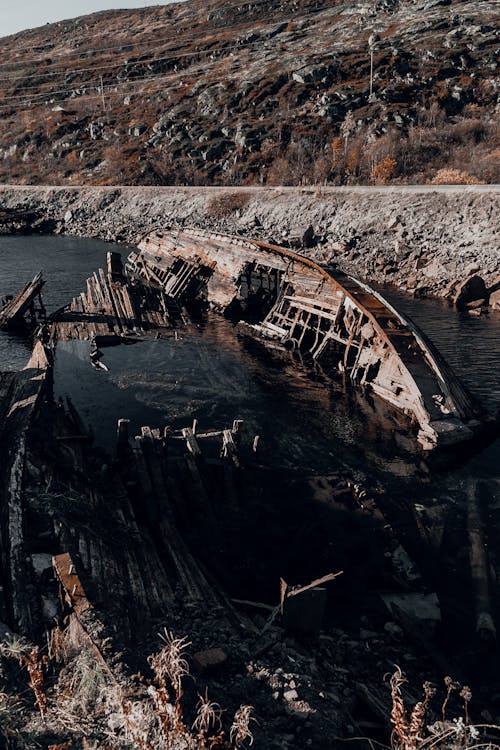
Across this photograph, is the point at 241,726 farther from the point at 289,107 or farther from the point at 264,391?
the point at 289,107

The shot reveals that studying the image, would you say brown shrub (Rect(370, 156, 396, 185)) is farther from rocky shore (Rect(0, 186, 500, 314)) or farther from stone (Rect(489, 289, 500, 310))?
stone (Rect(489, 289, 500, 310))

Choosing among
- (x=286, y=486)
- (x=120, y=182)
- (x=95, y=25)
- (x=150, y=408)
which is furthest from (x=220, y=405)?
(x=95, y=25)

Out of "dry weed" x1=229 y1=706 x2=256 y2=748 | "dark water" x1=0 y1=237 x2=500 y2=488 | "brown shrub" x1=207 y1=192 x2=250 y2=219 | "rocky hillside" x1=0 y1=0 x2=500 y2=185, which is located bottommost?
"dark water" x1=0 y1=237 x2=500 y2=488

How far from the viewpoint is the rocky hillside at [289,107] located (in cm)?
6347

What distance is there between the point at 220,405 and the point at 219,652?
1463 cm

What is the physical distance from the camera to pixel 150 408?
850 inches

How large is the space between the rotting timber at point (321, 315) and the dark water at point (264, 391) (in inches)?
48.0

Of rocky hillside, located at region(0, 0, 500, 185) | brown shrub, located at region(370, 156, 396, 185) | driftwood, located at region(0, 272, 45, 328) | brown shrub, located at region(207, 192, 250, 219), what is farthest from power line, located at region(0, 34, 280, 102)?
driftwood, located at region(0, 272, 45, 328)

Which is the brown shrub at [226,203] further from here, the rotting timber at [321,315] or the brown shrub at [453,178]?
the brown shrub at [453,178]

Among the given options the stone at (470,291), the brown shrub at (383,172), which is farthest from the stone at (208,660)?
the brown shrub at (383,172)

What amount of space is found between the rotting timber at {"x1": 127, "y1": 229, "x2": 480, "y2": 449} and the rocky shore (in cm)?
1118

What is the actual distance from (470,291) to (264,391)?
1813 centimetres

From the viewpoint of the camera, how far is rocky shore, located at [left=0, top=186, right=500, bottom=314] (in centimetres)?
3616

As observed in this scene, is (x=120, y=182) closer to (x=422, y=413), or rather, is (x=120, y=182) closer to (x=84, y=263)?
(x=84, y=263)
